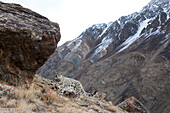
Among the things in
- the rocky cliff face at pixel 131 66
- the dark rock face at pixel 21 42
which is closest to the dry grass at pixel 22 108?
the dark rock face at pixel 21 42

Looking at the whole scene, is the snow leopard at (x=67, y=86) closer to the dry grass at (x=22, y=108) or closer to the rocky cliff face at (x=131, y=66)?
the dry grass at (x=22, y=108)

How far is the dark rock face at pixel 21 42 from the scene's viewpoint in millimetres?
5995

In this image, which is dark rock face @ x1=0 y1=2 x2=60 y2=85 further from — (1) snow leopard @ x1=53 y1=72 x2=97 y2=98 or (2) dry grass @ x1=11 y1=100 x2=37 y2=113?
(2) dry grass @ x1=11 y1=100 x2=37 y2=113

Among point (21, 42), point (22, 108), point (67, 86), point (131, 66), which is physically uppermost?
point (21, 42)

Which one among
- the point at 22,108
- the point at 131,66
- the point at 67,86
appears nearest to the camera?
the point at 22,108

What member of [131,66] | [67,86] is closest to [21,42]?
[67,86]

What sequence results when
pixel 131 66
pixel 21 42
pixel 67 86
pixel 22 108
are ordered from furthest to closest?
pixel 131 66 → pixel 67 86 → pixel 21 42 → pixel 22 108

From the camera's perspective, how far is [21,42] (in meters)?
6.28

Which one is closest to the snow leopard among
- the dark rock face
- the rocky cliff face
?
the dark rock face

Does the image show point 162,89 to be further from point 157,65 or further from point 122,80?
point 122,80

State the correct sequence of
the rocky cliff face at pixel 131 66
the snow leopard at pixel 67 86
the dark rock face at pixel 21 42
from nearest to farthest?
the dark rock face at pixel 21 42, the snow leopard at pixel 67 86, the rocky cliff face at pixel 131 66

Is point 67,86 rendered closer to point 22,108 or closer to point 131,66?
point 22,108

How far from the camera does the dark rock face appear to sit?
19.7 ft

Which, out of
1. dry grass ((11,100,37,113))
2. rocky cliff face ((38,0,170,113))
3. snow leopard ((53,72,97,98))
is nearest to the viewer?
dry grass ((11,100,37,113))
